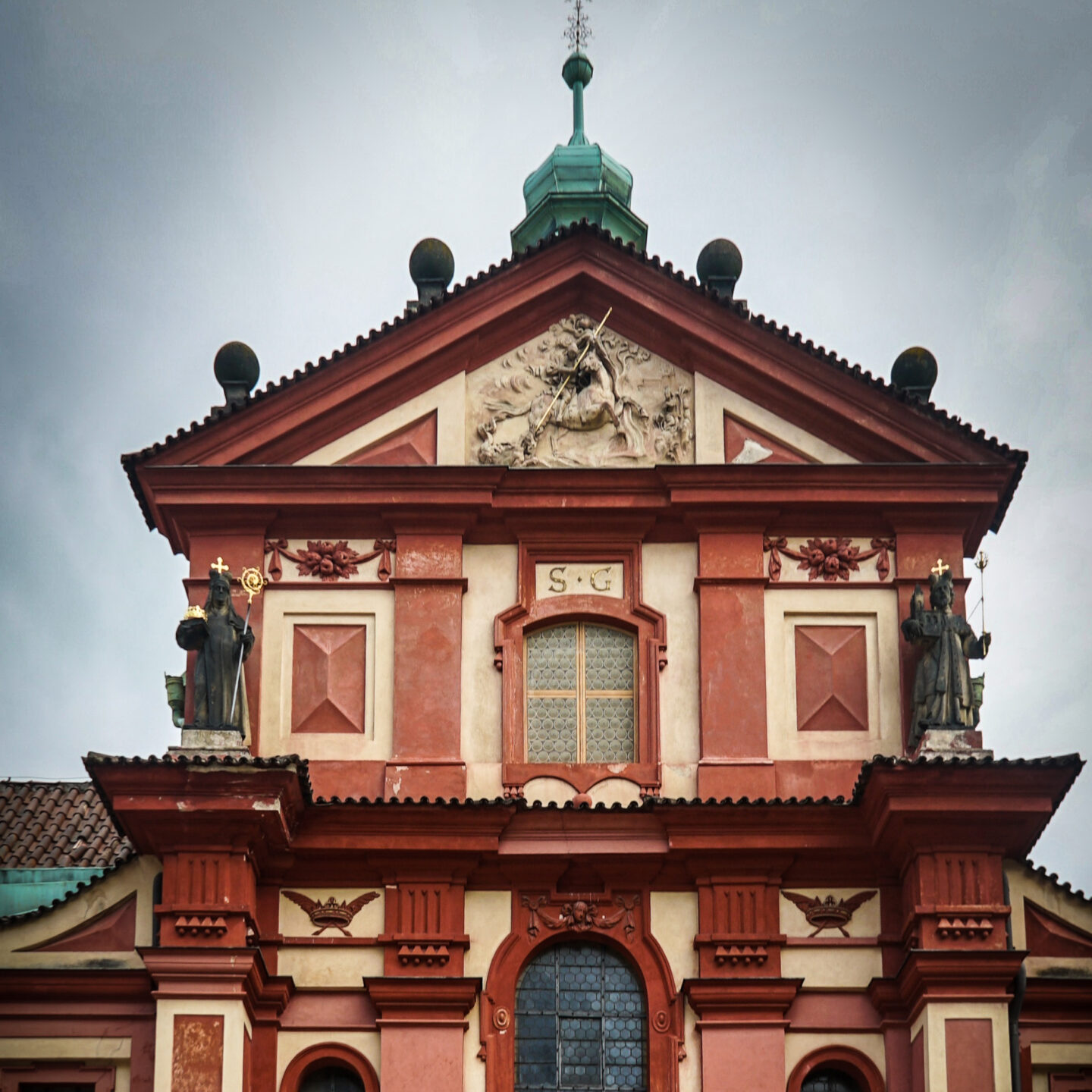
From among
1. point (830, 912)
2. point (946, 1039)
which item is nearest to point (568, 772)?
point (830, 912)

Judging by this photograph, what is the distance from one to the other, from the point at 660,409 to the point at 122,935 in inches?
286

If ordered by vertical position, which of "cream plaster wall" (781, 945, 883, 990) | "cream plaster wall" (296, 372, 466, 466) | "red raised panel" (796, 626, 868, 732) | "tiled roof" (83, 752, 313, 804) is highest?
"cream plaster wall" (296, 372, 466, 466)

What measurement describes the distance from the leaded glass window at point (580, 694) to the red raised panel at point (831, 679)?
161cm

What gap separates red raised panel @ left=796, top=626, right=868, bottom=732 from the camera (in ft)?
86.9

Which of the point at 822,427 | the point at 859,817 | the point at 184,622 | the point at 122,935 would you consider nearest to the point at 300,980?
the point at 122,935

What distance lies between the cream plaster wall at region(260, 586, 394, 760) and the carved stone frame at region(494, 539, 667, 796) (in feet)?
3.57

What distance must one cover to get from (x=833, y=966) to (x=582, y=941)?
7.52 feet

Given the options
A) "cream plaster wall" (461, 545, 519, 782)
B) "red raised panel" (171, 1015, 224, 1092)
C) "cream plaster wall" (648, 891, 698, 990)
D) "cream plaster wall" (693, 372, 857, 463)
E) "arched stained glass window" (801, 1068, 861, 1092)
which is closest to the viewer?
"red raised panel" (171, 1015, 224, 1092)

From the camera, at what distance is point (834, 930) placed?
84.3 ft

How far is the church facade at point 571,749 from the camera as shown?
82.0ft

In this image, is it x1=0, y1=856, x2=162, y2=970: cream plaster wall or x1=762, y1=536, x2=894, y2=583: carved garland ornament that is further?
x1=762, y1=536, x2=894, y2=583: carved garland ornament

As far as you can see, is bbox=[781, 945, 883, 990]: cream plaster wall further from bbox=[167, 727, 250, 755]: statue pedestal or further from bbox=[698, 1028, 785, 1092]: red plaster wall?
bbox=[167, 727, 250, 755]: statue pedestal

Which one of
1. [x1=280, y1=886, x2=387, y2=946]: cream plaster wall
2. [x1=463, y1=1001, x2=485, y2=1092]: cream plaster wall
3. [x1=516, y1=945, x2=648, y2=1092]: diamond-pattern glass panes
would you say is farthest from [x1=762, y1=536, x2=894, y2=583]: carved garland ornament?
[x1=463, y1=1001, x2=485, y2=1092]: cream plaster wall

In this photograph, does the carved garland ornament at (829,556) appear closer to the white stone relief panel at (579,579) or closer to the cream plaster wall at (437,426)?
the white stone relief panel at (579,579)
